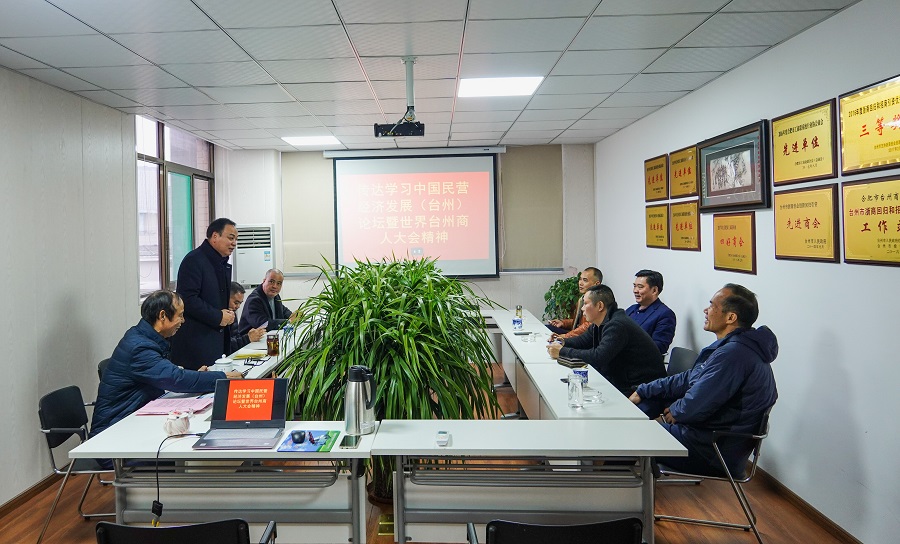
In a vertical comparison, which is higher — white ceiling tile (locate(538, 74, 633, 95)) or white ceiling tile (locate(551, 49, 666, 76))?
white ceiling tile (locate(538, 74, 633, 95))

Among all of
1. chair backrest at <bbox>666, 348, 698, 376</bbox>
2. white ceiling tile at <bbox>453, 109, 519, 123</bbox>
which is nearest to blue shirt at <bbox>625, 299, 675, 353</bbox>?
chair backrest at <bbox>666, 348, 698, 376</bbox>

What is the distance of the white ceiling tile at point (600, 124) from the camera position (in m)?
5.98

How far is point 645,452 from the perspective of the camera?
2.24m

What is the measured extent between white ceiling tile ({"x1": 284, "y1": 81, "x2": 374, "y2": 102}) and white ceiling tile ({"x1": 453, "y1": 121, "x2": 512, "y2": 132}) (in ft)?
5.05

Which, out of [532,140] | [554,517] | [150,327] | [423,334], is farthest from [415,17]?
[532,140]

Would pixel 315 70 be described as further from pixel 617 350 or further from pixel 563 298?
pixel 563 298

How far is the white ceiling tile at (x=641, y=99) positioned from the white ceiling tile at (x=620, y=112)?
12 cm

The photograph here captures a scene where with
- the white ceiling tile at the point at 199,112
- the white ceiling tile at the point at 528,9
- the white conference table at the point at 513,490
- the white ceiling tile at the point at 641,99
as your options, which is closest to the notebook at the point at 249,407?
the white conference table at the point at 513,490

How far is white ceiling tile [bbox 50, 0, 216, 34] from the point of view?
2746 mm

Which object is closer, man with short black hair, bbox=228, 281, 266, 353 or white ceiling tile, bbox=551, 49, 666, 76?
white ceiling tile, bbox=551, 49, 666, 76

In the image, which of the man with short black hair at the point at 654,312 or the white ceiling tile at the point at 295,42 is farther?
the man with short black hair at the point at 654,312

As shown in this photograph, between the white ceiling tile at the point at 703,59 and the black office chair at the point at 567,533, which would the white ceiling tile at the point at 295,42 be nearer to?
the white ceiling tile at the point at 703,59

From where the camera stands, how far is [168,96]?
454 centimetres

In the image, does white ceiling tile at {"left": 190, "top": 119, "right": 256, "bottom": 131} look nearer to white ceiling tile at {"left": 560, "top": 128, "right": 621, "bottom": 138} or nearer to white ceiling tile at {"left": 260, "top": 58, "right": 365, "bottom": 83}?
white ceiling tile at {"left": 260, "top": 58, "right": 365, "bottom": 83}
